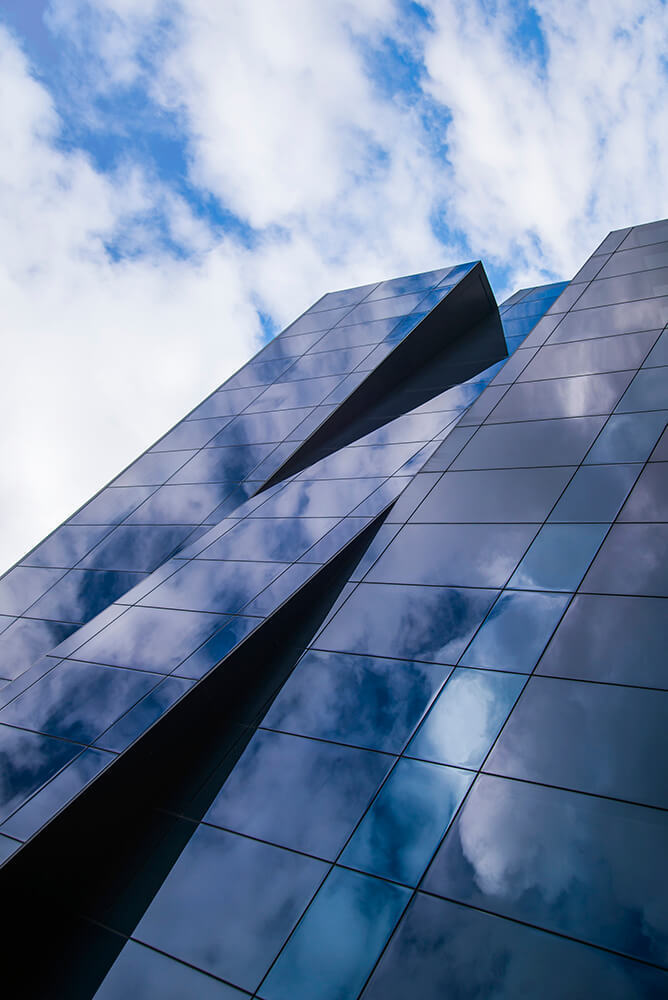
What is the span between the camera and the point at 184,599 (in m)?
14.6

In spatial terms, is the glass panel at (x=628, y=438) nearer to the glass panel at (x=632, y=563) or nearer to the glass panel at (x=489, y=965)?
the glass panel at (x=632, y=563)

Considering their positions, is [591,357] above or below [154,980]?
below

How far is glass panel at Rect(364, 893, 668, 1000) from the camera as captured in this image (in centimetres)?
616

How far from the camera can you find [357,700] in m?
10.2

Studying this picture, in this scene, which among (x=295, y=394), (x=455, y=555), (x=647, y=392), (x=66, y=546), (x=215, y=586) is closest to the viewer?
(x=455, y=555)

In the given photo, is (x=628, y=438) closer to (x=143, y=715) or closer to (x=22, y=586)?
(x=143, y=715)

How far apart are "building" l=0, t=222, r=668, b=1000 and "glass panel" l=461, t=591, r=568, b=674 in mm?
48

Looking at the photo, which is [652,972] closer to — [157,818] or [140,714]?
[157,818]

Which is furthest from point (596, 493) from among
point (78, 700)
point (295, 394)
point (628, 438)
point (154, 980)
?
point (295, 394)

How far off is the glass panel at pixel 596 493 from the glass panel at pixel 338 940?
289 inches

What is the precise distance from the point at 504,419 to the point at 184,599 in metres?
9.07

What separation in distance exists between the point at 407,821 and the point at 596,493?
23.9ft

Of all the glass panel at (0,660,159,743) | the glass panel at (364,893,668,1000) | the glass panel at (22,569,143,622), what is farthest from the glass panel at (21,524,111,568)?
the glass panel at (364,893,668,1000)

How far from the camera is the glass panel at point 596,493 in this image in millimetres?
A: 11859
